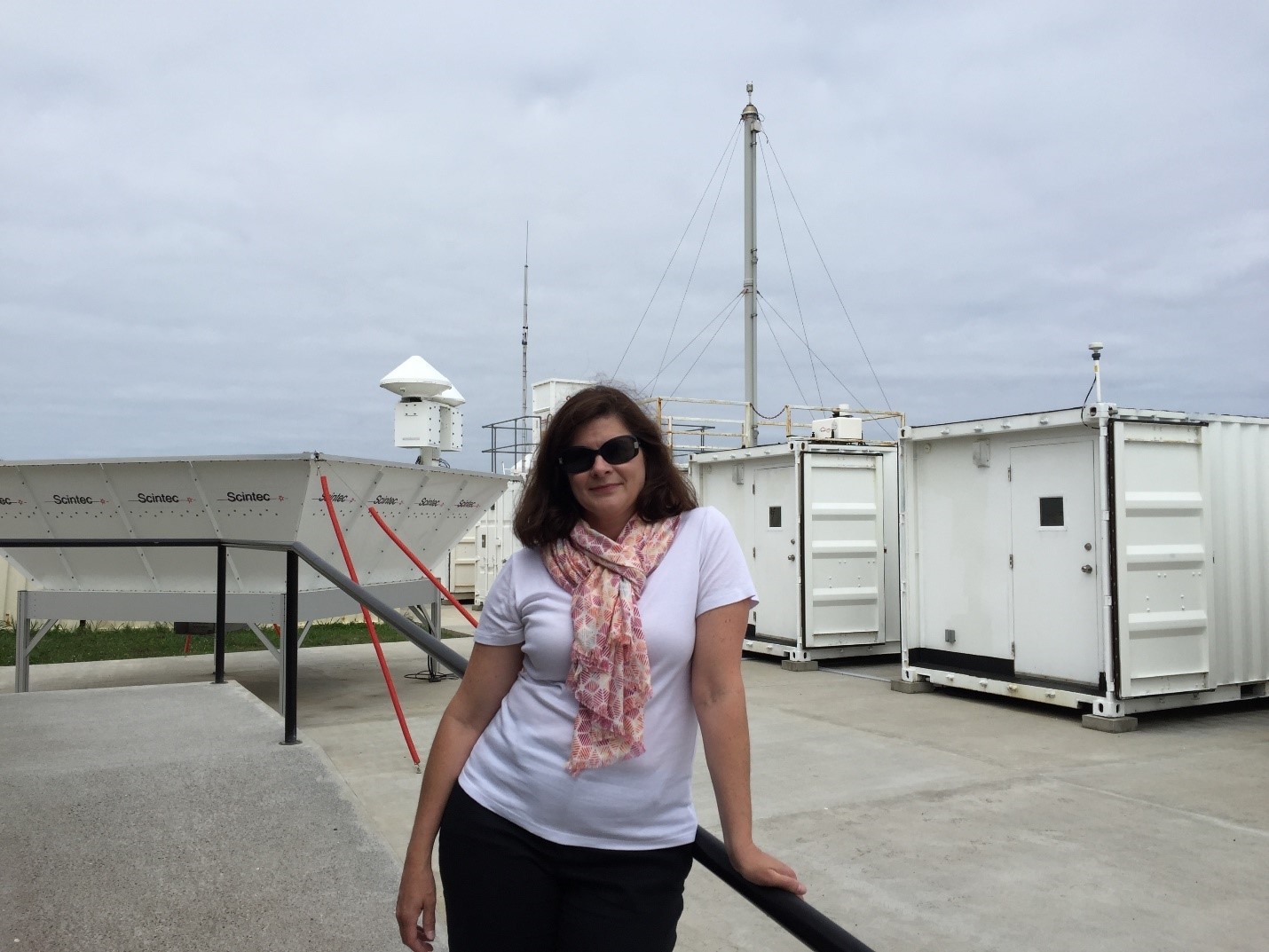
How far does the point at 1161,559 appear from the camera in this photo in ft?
27.6

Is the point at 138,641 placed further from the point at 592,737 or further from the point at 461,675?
the point at 592,737

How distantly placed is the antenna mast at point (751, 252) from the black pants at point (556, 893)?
1889 centimetres

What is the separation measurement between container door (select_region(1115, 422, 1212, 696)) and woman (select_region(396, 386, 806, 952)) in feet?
24.1

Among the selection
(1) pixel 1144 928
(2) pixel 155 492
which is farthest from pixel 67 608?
(1) pixel 1144 928

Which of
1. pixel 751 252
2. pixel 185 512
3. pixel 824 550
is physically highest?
pixel 751 252

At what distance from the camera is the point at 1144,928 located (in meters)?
4.25

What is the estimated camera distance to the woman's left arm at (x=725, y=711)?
174cm

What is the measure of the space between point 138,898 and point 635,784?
2.29m

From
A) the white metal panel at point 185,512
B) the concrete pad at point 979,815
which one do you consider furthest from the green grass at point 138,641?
the concrete pad at point 979,815

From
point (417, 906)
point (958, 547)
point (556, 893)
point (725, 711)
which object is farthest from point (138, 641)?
point (725, 711)

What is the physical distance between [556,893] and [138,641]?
1482 cm

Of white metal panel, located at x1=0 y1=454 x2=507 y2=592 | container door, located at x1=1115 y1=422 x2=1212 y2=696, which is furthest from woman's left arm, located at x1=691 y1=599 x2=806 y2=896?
white metal panel, located at x1=0 y1=454 x2=507 y2=592

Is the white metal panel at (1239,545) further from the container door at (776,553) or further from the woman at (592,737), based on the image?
the woman at (592,737)

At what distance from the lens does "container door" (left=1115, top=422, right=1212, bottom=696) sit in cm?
823
